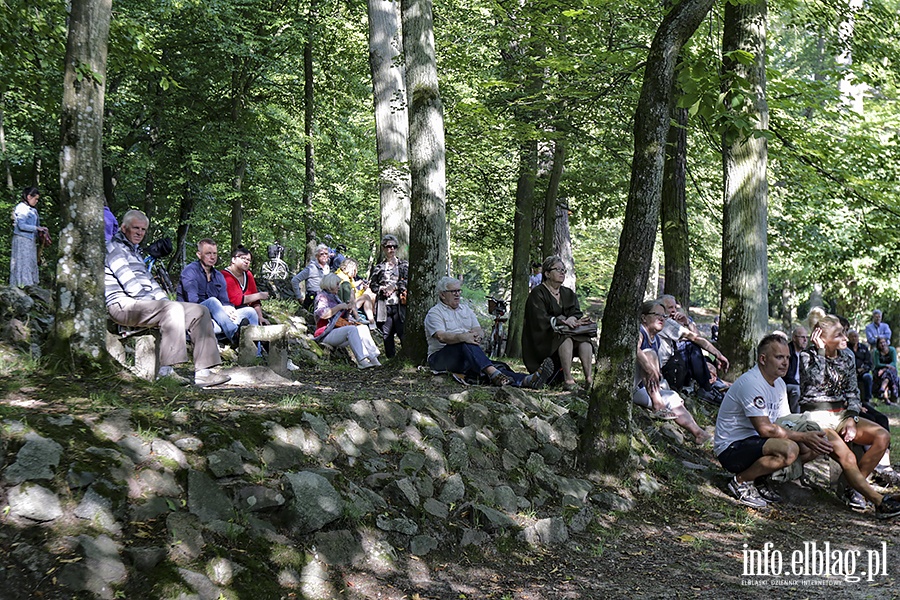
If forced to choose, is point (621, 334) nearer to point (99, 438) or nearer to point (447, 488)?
point (447, 488)

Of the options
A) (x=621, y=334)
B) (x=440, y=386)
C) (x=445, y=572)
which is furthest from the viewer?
(x=440, y=386)

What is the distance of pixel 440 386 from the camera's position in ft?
Result: 26.9

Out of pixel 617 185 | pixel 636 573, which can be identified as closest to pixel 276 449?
pixel 636 573

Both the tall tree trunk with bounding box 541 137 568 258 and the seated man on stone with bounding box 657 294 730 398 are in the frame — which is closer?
the seated man on stone with bounding box 657 294 730 398

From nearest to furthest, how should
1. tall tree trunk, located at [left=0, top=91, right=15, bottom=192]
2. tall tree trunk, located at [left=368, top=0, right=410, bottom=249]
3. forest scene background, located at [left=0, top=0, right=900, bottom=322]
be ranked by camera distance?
→ forest scene background, located at [left=0, top=0, right=900, bottom=322]
tall tree trunk, located at [left=368, top=0, right=410, bottom=249]
tall tree trunk, located at [left=0, top=91, right=15, bottom=192]

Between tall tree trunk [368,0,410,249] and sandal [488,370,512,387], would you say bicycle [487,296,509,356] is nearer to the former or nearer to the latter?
tall tree trunk [368,0,410,249]

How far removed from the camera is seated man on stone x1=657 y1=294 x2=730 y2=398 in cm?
978

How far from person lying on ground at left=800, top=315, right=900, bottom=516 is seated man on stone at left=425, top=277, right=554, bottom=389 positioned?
9.42 ft

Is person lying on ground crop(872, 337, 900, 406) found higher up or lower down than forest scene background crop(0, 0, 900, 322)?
lower down

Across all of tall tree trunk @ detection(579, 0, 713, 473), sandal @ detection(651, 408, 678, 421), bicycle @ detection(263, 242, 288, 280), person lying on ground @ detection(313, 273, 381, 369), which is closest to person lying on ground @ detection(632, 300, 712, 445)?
sandal @ detection(651, 408, 678, 421)

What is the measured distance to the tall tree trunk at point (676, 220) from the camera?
12.0m

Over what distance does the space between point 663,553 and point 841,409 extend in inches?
139

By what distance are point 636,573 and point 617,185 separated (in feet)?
36.1

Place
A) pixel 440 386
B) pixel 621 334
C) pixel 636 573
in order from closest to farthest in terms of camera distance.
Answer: pixel 636 573
pixel 621 334
pixel 440 386
